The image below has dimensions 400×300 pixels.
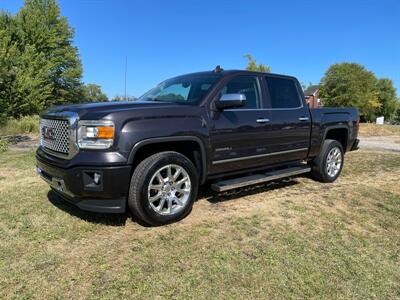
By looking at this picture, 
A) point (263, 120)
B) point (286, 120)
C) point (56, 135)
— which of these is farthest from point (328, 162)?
point (56, 135)

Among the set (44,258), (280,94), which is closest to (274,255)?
(44,258)

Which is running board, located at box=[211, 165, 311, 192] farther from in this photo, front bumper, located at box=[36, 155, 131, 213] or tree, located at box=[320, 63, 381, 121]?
tree, located at box=[320, 63, 381, 121]

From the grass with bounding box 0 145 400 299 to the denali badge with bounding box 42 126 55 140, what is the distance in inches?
38.3

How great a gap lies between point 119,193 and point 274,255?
1.73 metres

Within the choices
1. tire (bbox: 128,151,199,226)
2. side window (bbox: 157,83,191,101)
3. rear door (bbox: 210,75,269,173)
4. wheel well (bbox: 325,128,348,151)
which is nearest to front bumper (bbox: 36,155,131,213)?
tire (bbox: 128,151,199,226)

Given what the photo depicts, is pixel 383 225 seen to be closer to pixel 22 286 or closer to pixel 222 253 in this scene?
pixel 222 253

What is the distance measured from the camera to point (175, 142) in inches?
169

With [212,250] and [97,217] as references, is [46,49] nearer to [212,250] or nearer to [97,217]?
[97,217]

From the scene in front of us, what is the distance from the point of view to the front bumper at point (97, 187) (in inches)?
145

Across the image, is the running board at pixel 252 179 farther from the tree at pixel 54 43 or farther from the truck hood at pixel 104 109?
the tree at pixel 54 43

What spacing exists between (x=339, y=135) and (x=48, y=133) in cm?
549

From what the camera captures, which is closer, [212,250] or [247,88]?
[212,250]

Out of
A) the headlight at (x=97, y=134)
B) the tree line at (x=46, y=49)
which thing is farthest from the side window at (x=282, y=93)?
the tree line at (x=46, y=49)

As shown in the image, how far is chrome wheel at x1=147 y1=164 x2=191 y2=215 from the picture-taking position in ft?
13.4
